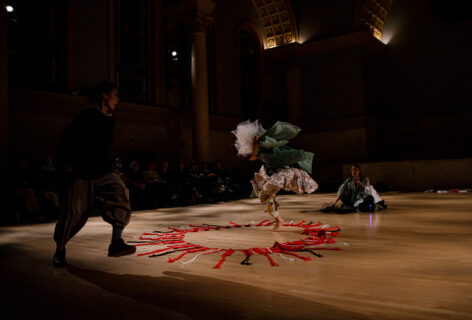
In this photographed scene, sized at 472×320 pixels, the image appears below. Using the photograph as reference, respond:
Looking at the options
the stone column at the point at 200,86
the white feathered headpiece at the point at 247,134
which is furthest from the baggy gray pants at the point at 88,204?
the stone column at the point at 200,86

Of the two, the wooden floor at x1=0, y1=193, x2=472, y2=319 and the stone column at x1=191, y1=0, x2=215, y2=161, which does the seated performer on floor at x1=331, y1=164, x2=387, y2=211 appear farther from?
the stone column at x1=191, y1=0, x2=215, y2=161

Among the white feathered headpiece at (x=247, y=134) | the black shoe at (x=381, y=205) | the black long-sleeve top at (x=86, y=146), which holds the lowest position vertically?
the black shoe at (x=381, y=205)

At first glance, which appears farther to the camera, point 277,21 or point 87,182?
point 277,21

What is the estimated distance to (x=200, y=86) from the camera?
13.6 metres

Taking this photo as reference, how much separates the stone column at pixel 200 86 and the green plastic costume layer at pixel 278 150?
831 centimetres

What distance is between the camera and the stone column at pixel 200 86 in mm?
13445

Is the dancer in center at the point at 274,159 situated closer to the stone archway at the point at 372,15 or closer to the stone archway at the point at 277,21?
the stone archway at the point at 372,15

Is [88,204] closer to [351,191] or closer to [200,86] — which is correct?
[351,191]

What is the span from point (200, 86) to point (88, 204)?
1063 centimetres

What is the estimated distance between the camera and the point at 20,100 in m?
10.3

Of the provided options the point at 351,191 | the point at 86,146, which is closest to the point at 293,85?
the point at 351,191

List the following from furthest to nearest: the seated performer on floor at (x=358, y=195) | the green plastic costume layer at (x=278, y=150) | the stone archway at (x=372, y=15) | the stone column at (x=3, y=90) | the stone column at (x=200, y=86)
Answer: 1. the stone archway at (x=372, y=15)
2. the stone column at (x=200, y=86)
3. the stone column at (x=3, y=90)
4. the seated performer on floor at (x=358, y=195)
5. the green plastic costume layer at (x=278, y=150)

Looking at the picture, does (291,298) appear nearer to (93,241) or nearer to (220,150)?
(93,241)

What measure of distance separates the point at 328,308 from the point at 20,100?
10.4 meters
